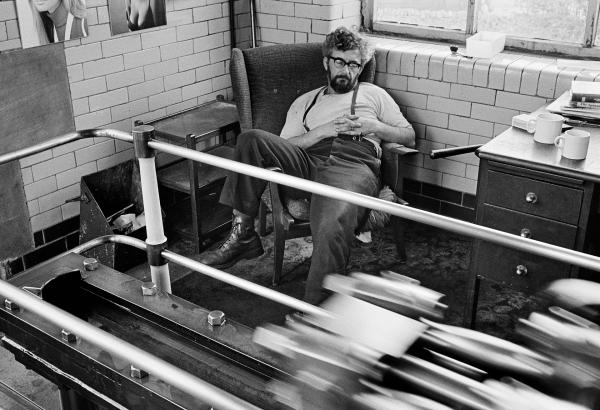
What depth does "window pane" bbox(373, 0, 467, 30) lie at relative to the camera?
4.30m

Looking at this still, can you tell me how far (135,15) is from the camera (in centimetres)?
410

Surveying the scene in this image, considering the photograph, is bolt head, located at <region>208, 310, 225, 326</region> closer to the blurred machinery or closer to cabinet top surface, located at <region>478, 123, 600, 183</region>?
the blurred machinery

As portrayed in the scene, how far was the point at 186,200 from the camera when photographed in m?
4.55

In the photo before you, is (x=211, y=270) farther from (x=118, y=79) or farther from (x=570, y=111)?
(x=118, y=79)

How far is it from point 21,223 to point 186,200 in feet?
3.52

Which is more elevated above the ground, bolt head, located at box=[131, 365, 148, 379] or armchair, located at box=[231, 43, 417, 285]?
armchair, located at box=[231, 43, 417, 285]

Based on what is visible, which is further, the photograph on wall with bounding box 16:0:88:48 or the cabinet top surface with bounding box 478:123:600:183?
the photograph on wall with bounding box 16:0:88:48

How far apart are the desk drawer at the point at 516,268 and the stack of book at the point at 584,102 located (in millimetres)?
764

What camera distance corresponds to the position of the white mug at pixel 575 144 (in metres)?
2.85

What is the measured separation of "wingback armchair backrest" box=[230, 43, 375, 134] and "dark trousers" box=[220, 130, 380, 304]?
1.20ft

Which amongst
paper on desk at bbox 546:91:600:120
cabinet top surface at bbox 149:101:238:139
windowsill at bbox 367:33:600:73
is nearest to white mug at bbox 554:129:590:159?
paper on desk at bbox 546:91:600:120

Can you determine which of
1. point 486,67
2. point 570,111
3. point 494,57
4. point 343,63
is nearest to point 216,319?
point 570,111

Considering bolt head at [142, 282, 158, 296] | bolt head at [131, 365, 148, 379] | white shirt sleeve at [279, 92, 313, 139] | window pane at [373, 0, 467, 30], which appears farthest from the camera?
window pane at [373, 0, 467, 30]

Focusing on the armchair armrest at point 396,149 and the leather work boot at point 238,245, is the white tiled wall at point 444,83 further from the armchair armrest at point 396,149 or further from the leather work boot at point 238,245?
the leather work boot at point 238,245
